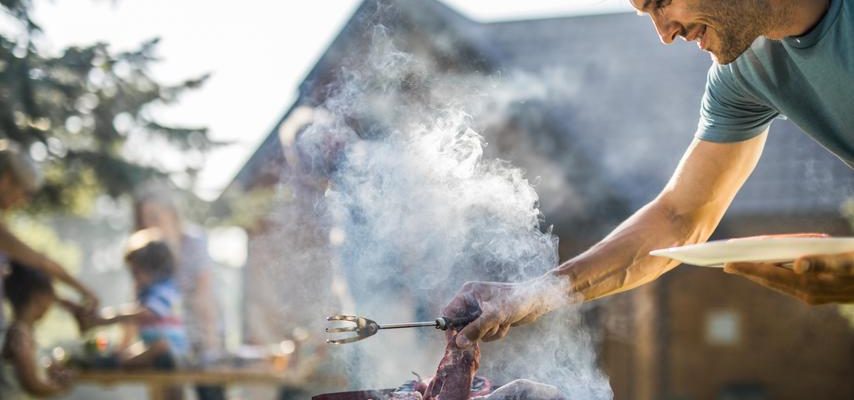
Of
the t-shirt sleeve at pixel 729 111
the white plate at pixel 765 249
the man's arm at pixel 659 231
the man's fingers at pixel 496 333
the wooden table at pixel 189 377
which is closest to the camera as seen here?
the white plate at pixel 765 249

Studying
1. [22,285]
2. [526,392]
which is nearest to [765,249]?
[526,392]

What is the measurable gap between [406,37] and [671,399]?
5.43 metres

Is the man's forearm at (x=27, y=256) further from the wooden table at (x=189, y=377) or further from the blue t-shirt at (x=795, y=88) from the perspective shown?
the blue t-shirt at (x=795, y=88)

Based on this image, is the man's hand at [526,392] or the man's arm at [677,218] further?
the man's arm at [677,218]

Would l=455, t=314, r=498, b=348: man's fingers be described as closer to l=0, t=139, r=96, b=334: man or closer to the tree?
l=0, t=139, r=96, b=334: man

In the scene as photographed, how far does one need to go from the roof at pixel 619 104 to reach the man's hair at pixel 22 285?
2912 mm

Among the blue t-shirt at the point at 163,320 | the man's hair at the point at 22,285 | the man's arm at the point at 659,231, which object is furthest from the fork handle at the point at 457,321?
the man's hair at the point at 22,285

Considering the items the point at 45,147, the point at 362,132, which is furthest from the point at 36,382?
the point at 362,132

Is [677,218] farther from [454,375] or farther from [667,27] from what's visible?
[454,375]

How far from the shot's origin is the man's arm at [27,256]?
211 inches

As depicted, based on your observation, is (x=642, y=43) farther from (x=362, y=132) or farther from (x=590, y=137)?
(x=362, y=132)

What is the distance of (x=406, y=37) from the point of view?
8.41 meters

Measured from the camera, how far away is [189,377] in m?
5.90

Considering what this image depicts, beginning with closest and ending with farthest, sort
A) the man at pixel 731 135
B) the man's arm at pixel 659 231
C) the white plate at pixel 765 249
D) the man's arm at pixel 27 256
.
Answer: the white plate at pixel 765 249
the man at pixel 731 135
the man's arm at pixel 659 231
the man's arm at pixel 27 256
